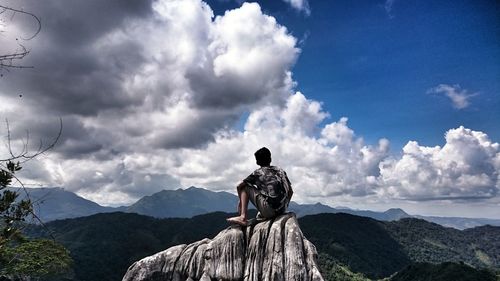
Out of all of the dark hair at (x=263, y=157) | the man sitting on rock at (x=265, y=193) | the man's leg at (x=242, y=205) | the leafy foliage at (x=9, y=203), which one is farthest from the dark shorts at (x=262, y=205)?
the leafy foliage at (x=9, y=203)

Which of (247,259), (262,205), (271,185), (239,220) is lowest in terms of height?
(247,259)

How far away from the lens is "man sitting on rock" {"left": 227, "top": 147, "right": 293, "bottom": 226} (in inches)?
524

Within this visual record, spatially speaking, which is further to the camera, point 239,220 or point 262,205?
point 262,205

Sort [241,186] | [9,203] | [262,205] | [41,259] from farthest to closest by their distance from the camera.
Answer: [41,259] < [241,186] < [262,205] < [9,203]

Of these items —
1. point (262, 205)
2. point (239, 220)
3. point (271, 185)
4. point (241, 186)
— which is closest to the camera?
point (239, 220)

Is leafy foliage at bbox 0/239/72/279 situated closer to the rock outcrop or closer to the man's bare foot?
the rock outcrop

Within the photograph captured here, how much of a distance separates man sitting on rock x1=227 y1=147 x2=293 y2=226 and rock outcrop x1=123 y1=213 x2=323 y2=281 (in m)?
0.36

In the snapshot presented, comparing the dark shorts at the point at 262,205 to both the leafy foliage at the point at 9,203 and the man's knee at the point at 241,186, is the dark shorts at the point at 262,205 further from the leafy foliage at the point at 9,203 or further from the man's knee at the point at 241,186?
the leafy foliage at the point at 9,203

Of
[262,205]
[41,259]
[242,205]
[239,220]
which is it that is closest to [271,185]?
[262,205]

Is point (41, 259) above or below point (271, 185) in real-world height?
below

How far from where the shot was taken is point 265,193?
13.4 meters

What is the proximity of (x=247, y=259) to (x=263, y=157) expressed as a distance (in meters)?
3.66

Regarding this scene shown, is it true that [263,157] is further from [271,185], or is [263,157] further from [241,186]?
[241,186]

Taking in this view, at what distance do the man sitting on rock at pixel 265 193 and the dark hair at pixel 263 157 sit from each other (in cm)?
15
